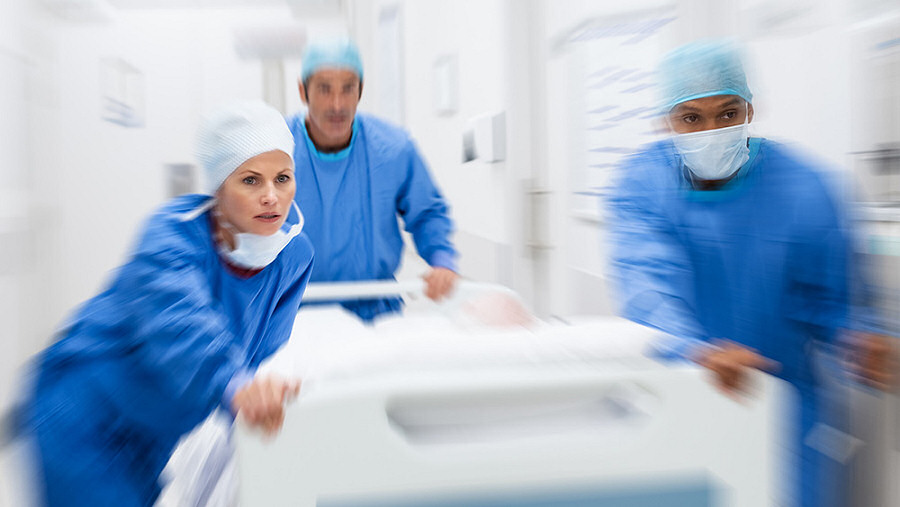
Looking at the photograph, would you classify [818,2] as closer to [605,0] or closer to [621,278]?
[621,278]

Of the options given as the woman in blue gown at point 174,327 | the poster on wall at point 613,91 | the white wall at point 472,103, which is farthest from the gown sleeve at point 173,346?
the white wall at point 472,103

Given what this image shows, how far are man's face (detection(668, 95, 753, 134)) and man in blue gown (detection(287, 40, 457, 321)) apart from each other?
2.84ft

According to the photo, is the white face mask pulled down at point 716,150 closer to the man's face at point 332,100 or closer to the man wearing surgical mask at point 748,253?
the man wearing surgical mask at point 748,253

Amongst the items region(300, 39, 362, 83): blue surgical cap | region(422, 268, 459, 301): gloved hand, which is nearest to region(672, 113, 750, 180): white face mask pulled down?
region(422, 268, 459, 301): gloved hand

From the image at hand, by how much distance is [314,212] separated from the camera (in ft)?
6.05

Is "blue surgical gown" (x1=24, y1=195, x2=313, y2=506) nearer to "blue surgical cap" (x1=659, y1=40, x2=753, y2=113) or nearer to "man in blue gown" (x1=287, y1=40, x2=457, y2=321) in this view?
"man in blue gown" (x1=287, y1=40, x2=457, y2=321)

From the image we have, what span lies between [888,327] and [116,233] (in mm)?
3422

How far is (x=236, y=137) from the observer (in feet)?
3.90

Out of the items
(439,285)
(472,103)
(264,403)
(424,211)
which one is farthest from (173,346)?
(472,103)

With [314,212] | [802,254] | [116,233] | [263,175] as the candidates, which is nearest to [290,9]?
[116,233]

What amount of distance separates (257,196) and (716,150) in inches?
31.0

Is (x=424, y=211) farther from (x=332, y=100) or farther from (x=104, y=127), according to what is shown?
(x=104, y=127)

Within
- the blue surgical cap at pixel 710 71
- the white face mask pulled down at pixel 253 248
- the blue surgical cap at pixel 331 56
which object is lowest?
the white face mask pulled down at pixel 253 248

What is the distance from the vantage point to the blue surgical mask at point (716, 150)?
1.06 metres
